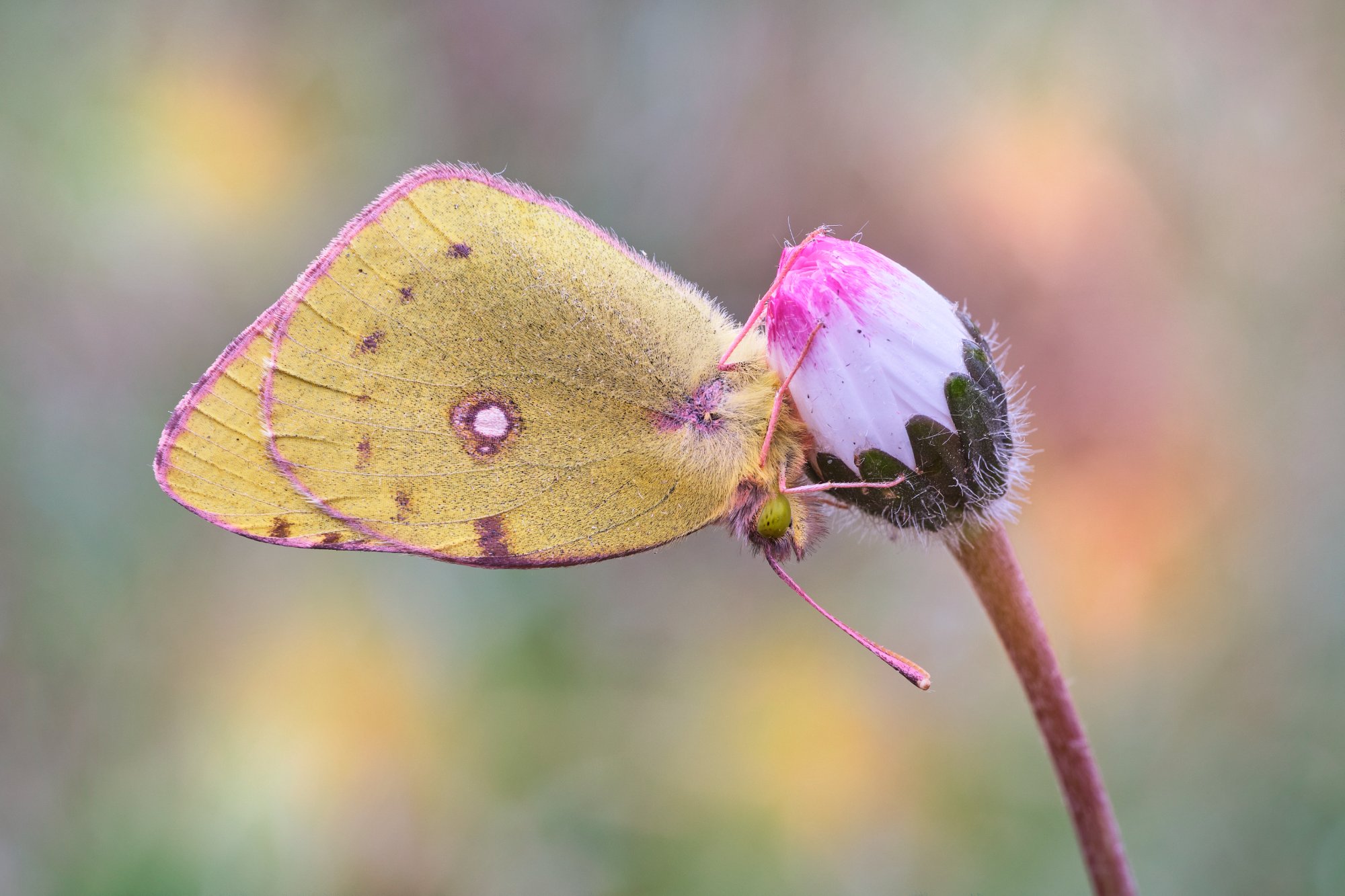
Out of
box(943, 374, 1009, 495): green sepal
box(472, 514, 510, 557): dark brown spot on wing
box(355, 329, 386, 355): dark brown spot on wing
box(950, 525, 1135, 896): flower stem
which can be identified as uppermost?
box(355, 329, 386, 355): dark brown spot on wing

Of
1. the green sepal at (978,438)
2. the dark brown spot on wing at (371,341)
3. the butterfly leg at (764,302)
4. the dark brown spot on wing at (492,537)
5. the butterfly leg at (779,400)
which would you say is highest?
the butterfly leg at (764,302)

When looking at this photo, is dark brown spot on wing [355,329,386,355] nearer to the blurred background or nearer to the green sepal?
the green sepal

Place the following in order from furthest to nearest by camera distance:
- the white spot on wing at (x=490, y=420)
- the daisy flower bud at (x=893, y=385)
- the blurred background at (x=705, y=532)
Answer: the blurred background at (x=705, y=532)
the white spot on wing at (x=490, y=420)
the daisy flower bud at (x=893, y=385)

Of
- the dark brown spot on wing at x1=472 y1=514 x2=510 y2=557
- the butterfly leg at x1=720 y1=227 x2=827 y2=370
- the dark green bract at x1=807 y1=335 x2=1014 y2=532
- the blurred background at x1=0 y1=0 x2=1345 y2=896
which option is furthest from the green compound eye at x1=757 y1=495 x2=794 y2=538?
the blurred background at x1=0 y1=0 x2=1345 y2=896

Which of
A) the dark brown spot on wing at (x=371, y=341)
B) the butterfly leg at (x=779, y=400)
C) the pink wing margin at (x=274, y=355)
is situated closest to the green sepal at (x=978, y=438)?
the butterfly leg at (x=779, y=400)

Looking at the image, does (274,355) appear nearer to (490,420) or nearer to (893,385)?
(490,420)

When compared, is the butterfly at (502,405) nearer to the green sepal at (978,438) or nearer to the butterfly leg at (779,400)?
the butterfly leg at (779,400)

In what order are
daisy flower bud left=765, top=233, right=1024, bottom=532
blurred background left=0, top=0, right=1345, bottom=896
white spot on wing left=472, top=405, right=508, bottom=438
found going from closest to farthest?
daisy flower bud left=765, top=233, right=1024, bottom=532
white spot on wing left=472, top=405, right=508, bottom=438
blurred background left=0, top=0, right=1345, bottom=896
